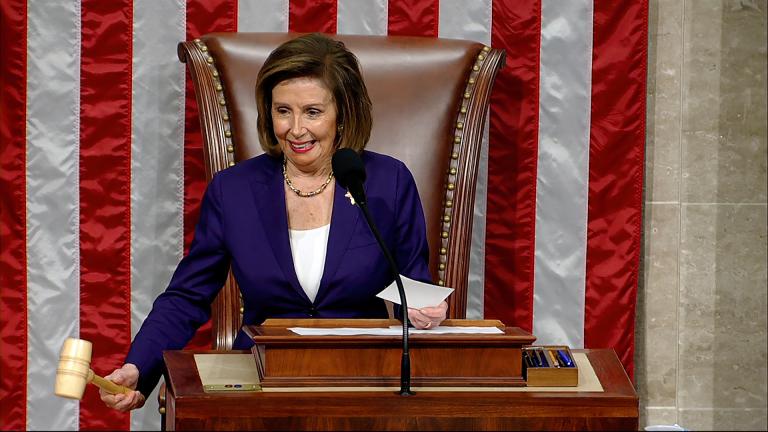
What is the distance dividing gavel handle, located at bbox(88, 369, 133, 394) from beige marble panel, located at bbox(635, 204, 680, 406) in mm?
1904

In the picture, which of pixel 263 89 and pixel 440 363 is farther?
pixel 263 89

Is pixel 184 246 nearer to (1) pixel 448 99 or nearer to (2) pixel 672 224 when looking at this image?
(1) pixel 448 99

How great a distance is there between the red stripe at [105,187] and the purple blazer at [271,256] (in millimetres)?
714

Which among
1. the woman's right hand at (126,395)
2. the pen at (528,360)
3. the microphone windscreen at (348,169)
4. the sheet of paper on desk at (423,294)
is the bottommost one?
the woman's right hand at (126,395)

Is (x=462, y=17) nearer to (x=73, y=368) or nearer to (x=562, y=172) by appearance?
(x=562, y=172)

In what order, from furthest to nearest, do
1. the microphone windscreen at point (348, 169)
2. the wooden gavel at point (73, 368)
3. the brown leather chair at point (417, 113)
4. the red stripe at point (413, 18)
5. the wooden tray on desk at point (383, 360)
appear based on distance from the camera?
the red stripe at point (413, 18) → the brown leather chair at point (417, 113) → the microphone windscreen at point (348, 169) → the wooden tray on desk at point (383, 360) → the wooden gavel at point (73, 368)

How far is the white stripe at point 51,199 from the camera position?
10.0 feet

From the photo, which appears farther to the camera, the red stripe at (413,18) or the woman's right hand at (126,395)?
the red stripe at (413,18)

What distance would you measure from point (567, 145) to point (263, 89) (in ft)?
3.63

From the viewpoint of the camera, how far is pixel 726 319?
3326 mm

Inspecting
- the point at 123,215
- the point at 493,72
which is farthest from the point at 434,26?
the point at 123,215

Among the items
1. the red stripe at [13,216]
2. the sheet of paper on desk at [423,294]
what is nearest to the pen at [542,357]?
the sheet of paper on desk at [423,294]

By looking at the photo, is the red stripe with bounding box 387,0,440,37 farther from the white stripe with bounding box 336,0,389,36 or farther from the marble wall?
the marble wall

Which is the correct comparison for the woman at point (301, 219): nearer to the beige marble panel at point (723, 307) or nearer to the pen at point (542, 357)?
the pen at point (542, 357)
